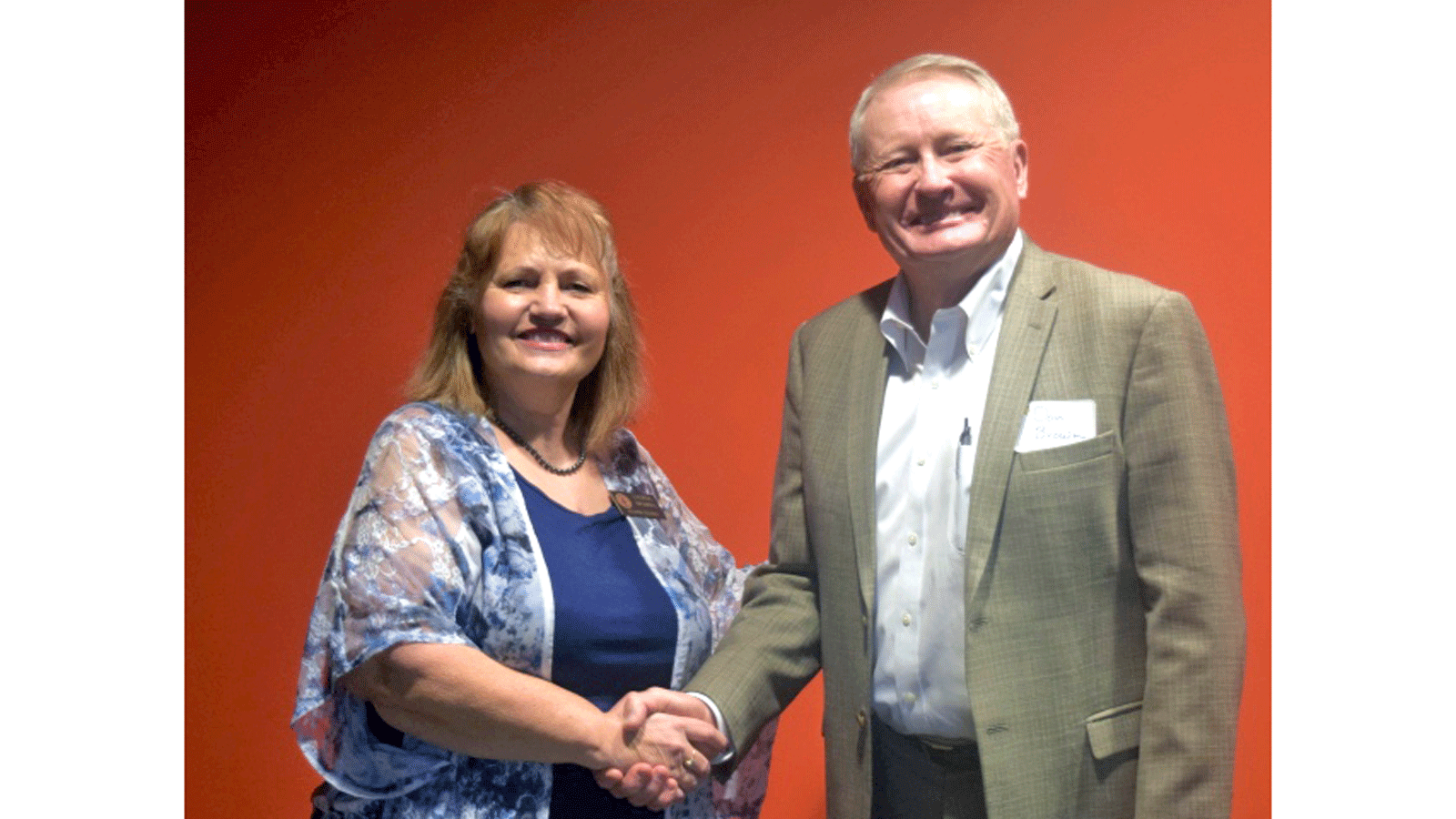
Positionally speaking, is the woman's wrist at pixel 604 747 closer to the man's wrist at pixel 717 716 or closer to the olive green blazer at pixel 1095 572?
the man's wrist at pixel 717 716

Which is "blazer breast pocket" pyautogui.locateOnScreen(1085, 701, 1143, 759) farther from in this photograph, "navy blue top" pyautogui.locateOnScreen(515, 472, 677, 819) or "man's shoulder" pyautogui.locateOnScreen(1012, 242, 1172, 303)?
"navy blue top" pyautogui.locateOnScreen(515, 472, 677, 819)

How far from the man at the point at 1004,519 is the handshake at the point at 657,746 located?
0.6 inches

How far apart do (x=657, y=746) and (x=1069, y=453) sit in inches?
31.7

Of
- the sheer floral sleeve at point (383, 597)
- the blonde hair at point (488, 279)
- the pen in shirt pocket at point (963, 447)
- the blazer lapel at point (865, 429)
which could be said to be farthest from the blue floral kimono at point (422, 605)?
the pen in shirt pocket at point (963, 447)

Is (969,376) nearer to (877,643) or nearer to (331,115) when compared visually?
(877,643)

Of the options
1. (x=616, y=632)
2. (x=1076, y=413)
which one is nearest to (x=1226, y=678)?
(x=1076, y=413)

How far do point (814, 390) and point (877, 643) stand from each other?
438 millimetres

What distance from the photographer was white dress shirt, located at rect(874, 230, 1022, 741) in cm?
225

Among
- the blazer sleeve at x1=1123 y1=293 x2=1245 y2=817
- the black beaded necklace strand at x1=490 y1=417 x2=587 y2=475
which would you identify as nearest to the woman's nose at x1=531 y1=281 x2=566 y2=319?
the black beaded necklace strand at x1=490 y1=417 x2=587 y2=475

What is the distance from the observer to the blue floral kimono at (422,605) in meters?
2.34

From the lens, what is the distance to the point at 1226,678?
2125 millimetres

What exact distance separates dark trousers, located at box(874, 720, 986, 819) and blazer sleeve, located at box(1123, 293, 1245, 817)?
248mm

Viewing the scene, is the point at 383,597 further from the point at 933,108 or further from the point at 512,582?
the point at 933,108

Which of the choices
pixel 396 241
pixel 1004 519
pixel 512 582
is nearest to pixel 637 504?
pixel 512 582
